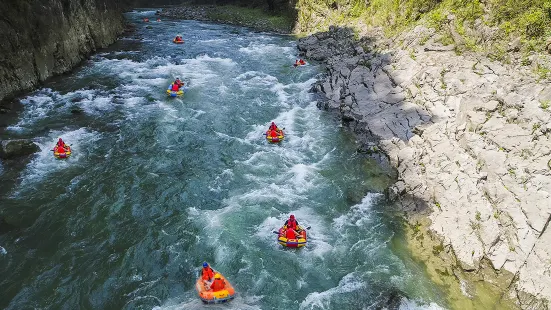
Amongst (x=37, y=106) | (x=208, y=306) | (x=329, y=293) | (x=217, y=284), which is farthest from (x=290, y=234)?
(x=37, y=106)

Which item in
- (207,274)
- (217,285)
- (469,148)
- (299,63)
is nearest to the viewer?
(217,285)

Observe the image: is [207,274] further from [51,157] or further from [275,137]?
[51,157]

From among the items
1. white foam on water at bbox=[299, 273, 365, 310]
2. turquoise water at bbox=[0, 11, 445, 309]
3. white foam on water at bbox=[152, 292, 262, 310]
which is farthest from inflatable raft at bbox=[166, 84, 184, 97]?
white foam on water at bbox=[299, 273, 365, 310]

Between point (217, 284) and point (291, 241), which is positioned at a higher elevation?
point (217, 284)

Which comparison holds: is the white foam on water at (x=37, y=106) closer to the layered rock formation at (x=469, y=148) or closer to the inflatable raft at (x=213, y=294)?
the inflatable raft at (x=213, y=294)

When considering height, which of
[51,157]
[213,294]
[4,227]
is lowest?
[4,227]

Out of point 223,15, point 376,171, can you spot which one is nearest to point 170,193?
point 376,171

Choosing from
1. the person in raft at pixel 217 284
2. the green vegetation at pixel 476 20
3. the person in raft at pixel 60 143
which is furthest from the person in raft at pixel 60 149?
the green vegetation at pixel 476 20
